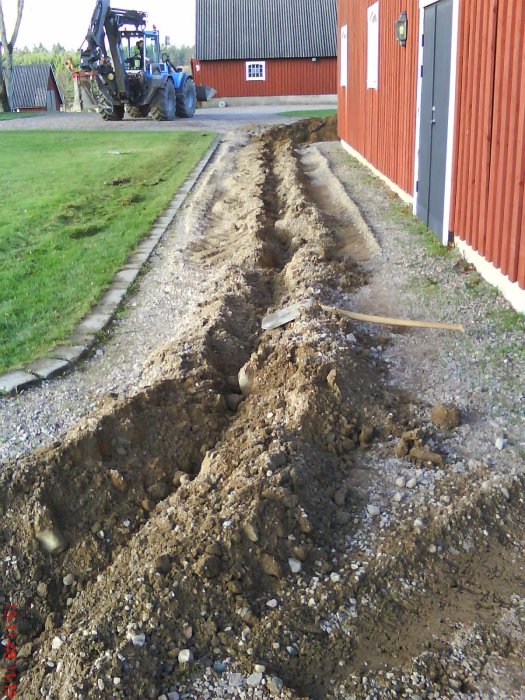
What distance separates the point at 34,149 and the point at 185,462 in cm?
1719

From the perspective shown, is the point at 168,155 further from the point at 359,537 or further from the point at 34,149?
the point at 359,537

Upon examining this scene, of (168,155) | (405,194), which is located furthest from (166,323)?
(168,155)

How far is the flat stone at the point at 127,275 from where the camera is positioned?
724cm

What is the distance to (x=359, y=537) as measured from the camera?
3.32 m

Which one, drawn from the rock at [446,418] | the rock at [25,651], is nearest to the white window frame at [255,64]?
the rock at [446,418]

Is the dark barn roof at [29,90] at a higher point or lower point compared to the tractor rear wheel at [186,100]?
higher

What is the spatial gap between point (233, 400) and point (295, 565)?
1.61 meters

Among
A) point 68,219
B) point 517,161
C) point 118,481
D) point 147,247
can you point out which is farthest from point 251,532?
point 68,219

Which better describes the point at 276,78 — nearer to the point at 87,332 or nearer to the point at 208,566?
the point at 87,332

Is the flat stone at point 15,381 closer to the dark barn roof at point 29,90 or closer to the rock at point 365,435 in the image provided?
the rock at point 365,435

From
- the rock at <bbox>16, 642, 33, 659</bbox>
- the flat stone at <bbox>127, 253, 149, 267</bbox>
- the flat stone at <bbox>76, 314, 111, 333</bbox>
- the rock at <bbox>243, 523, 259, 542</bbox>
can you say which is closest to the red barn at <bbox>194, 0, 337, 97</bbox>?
the flat stone at <bbox>127, 253, 149, 267</bbox>

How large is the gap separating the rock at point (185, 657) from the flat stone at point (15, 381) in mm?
2644

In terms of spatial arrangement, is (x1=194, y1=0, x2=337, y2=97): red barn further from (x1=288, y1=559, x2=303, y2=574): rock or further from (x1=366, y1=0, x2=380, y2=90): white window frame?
(x1=288, y1=559, x2=303, y2=574): rock

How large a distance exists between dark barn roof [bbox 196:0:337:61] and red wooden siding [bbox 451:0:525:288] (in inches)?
1419
